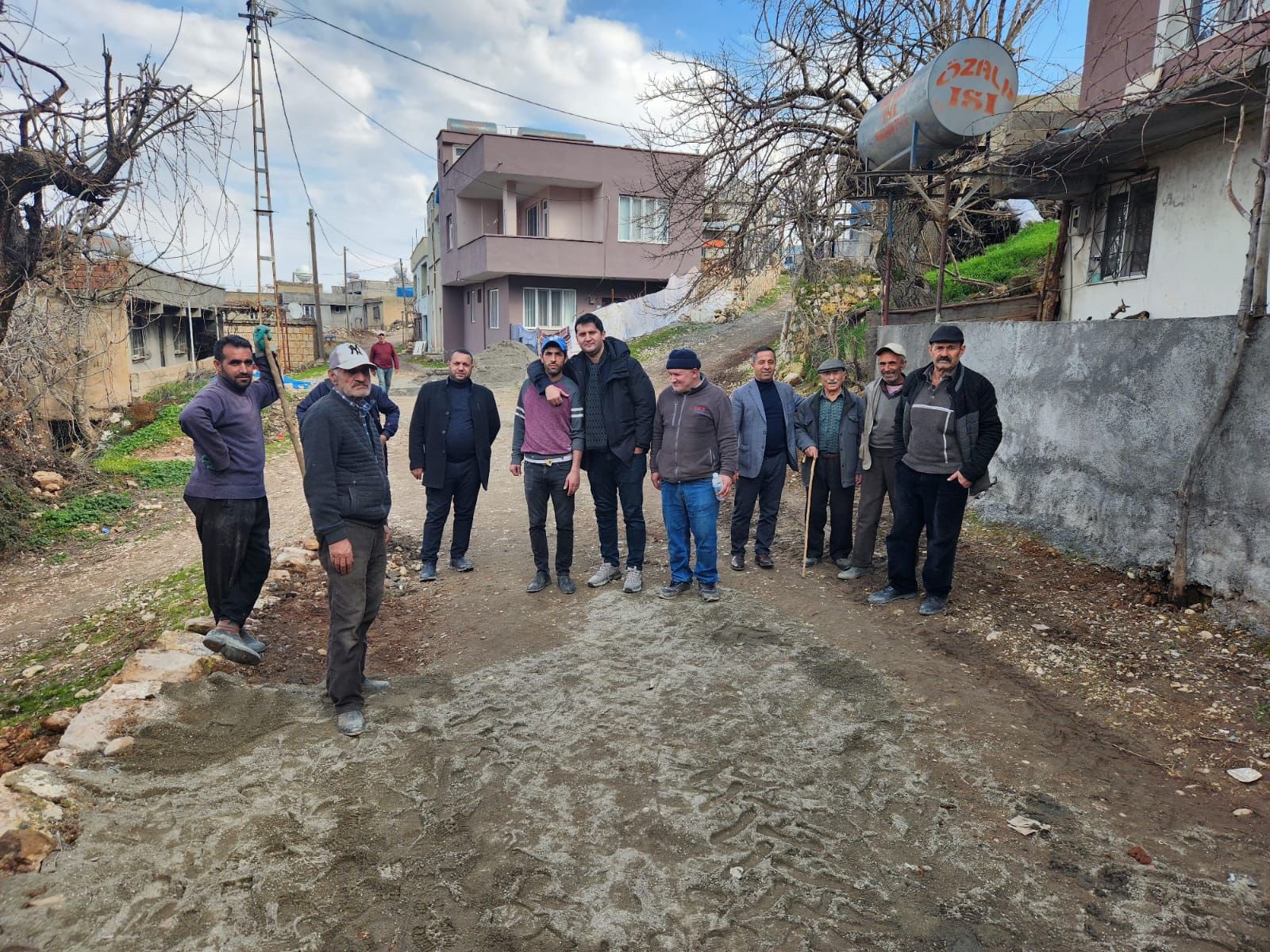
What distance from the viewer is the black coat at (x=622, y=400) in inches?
240

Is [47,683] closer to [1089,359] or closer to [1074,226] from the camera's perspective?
[1089,359]

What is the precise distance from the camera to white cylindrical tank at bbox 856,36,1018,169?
689cm

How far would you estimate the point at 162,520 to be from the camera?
9250 mm

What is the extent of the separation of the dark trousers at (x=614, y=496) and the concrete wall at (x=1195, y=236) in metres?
5.39

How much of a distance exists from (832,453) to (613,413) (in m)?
1.93

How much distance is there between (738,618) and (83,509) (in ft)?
25.7

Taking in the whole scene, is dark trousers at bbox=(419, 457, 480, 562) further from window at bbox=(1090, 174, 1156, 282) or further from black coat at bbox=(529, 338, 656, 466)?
window at bbox=(1090, 174, 1156, 282)

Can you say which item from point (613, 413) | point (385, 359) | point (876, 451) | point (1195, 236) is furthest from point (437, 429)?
point (385, 359)

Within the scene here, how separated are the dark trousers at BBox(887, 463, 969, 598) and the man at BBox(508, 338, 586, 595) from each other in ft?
7.96

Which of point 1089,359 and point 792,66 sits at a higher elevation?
point 792,66

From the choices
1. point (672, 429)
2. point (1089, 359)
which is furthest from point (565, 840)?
point (1089, 359)

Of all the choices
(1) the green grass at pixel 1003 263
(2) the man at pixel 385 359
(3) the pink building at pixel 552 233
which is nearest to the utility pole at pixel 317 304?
(3) the pink building at pixel 552 233

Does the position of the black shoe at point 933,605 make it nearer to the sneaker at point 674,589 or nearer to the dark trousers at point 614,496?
the sneaker at point 674,589

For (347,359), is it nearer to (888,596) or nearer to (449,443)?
(449,443)
